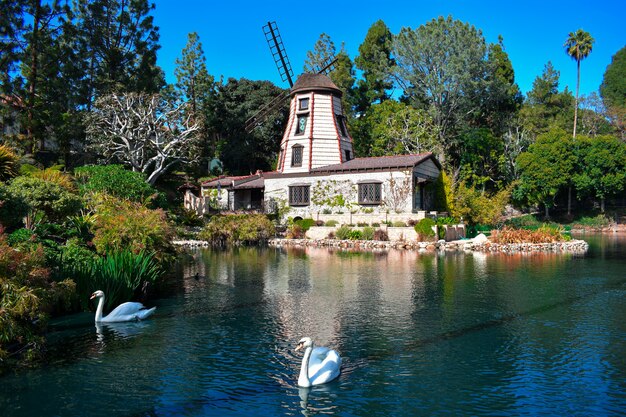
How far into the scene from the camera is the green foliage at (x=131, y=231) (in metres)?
15.1

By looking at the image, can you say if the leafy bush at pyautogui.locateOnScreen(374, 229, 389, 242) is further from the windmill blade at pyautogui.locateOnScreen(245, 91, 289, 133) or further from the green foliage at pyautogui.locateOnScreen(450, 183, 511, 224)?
the windmill blade at pyautogui.locateOnScreen(245, 91, 289, 133)

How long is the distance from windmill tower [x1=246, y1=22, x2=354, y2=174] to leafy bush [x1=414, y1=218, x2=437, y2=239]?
11.2 m

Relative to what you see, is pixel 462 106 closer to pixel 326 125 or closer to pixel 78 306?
pixel 326 125

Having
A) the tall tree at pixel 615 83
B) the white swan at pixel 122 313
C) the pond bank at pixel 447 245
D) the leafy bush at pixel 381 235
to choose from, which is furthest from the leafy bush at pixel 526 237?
the tall tree at pixel 615 83

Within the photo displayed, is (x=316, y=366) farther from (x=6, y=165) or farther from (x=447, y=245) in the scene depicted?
(x=447, y=245)

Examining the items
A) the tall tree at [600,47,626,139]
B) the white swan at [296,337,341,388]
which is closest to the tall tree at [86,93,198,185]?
the white swan at [296,337,341,388]

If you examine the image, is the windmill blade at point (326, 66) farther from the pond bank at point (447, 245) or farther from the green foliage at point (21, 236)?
the green foliage at point (21, 236)

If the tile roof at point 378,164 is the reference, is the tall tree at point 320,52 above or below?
above

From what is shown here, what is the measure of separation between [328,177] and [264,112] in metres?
15.9

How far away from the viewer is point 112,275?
43.5 ft

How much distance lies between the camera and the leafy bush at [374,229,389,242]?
108 feet

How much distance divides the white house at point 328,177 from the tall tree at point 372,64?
14.8m

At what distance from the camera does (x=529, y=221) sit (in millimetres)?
44250

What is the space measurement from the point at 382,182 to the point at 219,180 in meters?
17.2
